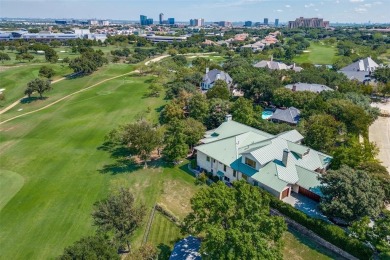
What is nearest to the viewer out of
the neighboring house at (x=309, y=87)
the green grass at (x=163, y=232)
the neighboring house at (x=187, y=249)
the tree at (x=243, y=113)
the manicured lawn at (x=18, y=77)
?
the neighboring house at (x=187, y=249)

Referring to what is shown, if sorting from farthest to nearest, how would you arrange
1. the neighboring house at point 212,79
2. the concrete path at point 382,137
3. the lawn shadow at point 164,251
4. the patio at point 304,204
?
1. the neighboring house at point 212,79
2. the concrete path at point 382,137
3. the patio at point 304,204
4. the lawn shadow at point 164,251

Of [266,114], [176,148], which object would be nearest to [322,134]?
[266,114]

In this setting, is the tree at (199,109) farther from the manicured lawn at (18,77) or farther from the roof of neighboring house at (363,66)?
the roof of neighboring house at (363,66)

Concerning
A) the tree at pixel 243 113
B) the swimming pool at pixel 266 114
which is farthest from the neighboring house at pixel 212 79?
the tree at pixel 243 113

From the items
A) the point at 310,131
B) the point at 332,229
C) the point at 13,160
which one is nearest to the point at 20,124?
the point at 13,160

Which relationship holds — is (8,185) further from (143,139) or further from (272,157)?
(272,157)
